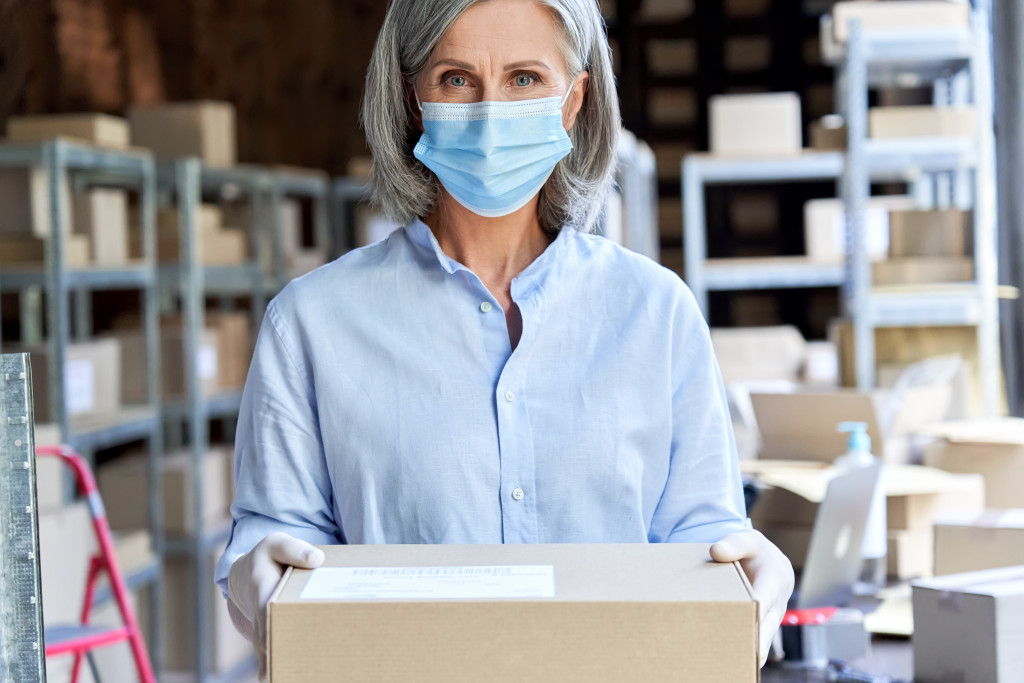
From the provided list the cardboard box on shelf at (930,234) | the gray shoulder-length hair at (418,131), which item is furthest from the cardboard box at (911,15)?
the gray shoulder-length hair at (418,131)

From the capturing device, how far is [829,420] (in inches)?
102

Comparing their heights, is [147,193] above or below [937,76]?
below

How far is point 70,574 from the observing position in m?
3.11

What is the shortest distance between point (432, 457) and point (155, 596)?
3.13 metres

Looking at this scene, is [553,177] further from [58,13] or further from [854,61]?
[58,13]

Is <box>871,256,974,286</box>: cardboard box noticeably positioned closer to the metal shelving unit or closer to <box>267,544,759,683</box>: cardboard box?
the metal shelving unit

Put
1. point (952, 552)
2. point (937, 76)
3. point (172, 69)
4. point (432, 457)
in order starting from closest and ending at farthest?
point (432, 457), point (952, 552), point (937, 76), point (172, 69)

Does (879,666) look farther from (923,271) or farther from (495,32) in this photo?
(923,271)

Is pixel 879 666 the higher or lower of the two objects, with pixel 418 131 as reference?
lower

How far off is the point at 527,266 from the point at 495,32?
0.87ft

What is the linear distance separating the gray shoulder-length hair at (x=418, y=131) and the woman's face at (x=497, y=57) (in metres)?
0.02

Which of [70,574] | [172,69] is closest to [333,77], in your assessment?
[172,69]

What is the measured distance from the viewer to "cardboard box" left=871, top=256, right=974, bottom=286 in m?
3.06

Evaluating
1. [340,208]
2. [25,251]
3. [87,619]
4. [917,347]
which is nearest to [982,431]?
[917,347]
